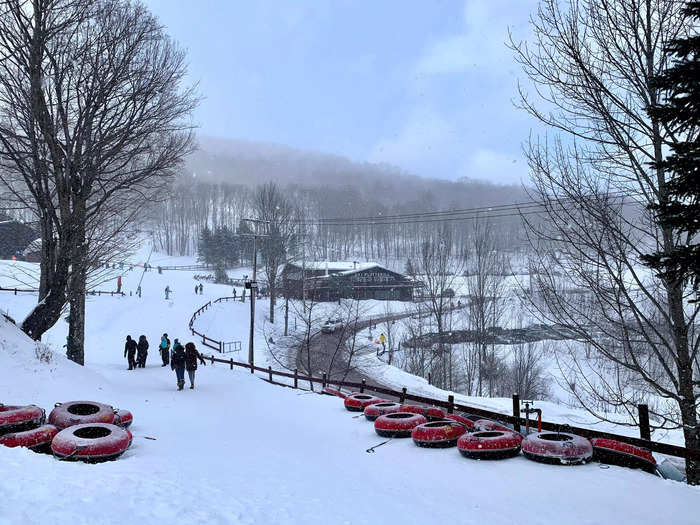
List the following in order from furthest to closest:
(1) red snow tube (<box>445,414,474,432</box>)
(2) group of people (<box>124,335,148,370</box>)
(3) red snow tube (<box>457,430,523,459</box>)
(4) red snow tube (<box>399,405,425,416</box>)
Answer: (2) group of people (<box>124,335,148,370</box>), (4) red snow tube (<box>399,405,425,416</box>), (1) red snow tube (<box>445,414,474,432</box>), (3) red snow tube (<box>457,430,523,459</box>)

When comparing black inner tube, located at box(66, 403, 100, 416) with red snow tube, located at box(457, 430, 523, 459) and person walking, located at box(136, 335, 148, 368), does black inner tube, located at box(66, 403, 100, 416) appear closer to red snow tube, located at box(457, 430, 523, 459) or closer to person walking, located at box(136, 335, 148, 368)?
red snow tube, located at box(457, 430, 523, 459)

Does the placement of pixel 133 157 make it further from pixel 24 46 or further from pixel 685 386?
pixel 685 386

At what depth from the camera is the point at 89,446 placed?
7184mm

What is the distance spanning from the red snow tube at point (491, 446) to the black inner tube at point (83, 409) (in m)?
7.37

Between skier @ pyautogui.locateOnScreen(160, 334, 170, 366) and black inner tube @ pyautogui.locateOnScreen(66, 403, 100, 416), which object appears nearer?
black inner tube @ pyautogui.locateOnScreen(66, 403, 100, 416)

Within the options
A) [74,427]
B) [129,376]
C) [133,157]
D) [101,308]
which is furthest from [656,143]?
[101,308]

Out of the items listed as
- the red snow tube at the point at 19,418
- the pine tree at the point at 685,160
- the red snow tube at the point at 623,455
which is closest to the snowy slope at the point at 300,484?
the red snow tube at the point at 623,455

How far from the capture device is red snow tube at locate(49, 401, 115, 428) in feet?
28.6

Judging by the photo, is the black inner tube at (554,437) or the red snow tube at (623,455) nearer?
the red snow tube at (623,455)

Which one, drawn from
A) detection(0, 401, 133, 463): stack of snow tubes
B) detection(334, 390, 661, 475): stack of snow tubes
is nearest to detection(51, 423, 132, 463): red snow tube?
detection(0, 401, 133, 463): stack of snow tubes

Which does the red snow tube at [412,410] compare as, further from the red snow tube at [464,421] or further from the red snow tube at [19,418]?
the red snow tube at [19,418]

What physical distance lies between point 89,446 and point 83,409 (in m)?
2.73

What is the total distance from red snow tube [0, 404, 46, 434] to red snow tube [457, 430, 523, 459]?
7721 millimetres

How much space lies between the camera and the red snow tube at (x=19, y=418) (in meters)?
7.89
